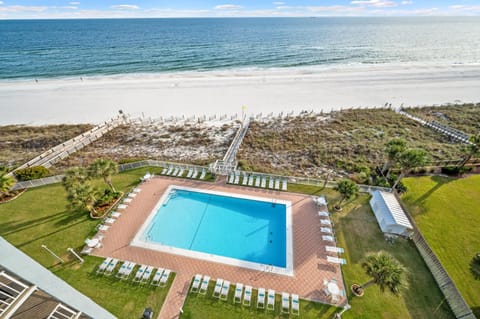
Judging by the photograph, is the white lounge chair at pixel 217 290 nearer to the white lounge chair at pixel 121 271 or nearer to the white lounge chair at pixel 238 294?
the white lounge chair at pixel 238 294

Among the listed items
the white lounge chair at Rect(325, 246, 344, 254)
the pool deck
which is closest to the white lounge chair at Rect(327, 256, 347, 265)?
the pool deck

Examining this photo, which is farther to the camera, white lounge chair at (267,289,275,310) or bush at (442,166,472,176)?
bush at (442,166,472,176)

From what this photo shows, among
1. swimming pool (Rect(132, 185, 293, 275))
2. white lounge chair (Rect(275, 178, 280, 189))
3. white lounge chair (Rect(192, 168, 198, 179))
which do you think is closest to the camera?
swimming pool (Rect(132, 185, 293, 275))

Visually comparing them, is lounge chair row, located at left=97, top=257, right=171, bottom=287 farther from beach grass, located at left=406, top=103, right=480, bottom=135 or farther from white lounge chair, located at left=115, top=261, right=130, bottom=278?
beach grass, located at left=406, top=103, right=480, bottom=135

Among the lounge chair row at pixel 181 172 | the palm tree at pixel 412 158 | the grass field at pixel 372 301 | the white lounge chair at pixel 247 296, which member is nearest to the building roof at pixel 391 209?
the grass field at pixel 372 301

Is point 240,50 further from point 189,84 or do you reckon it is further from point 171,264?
point 171,264

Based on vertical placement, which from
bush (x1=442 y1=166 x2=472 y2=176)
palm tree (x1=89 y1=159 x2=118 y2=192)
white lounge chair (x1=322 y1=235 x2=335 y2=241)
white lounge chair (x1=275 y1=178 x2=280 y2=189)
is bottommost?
white lounge chair (x1=322 y1=235 x2=335 y2=241)
